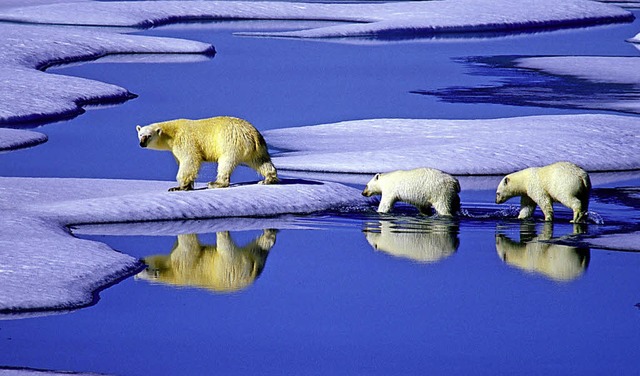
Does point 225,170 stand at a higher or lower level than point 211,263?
higher

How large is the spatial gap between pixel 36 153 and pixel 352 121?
10.8 ft

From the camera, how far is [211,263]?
704 cm

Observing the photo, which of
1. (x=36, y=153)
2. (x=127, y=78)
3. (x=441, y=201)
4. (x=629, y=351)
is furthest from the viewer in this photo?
(x=127, y=78)

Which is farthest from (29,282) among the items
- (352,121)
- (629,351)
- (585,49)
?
(585,49)

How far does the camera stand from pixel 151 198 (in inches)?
324

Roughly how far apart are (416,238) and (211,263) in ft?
4.46

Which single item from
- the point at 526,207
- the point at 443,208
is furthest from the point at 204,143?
the point at 526,207

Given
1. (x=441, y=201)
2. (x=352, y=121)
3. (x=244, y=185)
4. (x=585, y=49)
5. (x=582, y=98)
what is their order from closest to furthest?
1. (x=441, y=201)
2. (x=244, y=185)
3. (x=352, y=121)
4. (x=582, y=98)
5. (x=585, y=49)

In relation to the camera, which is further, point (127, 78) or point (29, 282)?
point (127, 78)

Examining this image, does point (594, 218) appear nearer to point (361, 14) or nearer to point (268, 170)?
point (268, 170)

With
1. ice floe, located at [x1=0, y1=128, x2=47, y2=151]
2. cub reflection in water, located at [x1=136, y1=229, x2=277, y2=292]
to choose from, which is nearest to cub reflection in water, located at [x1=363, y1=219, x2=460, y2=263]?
cub reflection in water, located at [x1=136, y1=229, x2=277, y2=292]

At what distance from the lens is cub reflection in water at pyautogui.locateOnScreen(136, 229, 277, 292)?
664 centimetres

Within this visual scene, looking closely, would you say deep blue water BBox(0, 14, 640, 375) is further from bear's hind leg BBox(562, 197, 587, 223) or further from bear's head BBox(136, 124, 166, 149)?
bear's head BBox(136, 124, 166, 149)

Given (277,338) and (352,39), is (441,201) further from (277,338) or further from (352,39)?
(352,39)
